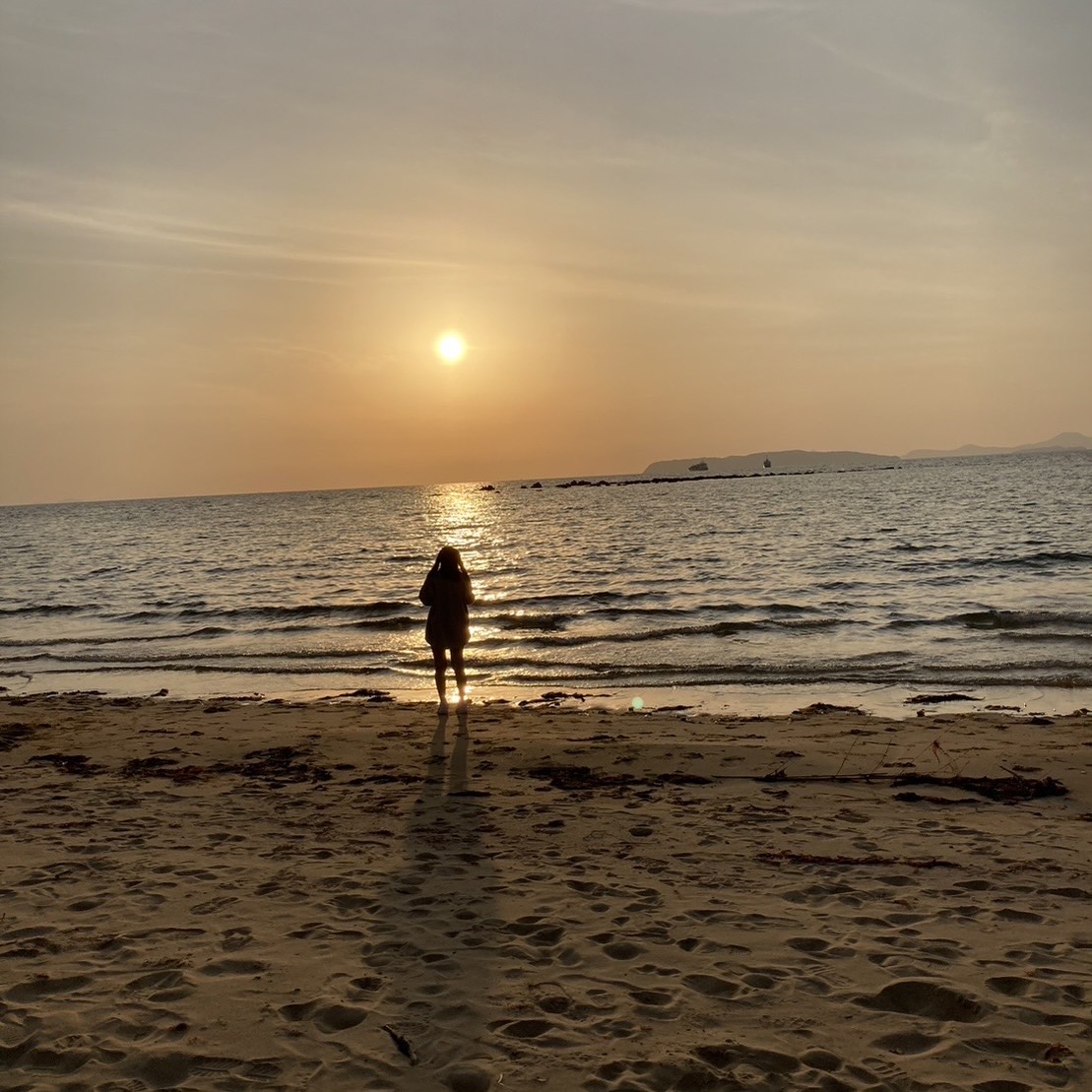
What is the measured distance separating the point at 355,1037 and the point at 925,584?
2520 centimetres

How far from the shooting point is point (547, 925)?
17.5 ft

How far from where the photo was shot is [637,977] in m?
4.63

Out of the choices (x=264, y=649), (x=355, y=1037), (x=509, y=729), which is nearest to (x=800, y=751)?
(x=509, y=729)

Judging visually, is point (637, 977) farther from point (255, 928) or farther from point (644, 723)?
point (644, 723)

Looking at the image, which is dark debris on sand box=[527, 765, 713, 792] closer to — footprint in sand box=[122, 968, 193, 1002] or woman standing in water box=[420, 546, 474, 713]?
woman standing in water box=[420, 546, 474, 713]

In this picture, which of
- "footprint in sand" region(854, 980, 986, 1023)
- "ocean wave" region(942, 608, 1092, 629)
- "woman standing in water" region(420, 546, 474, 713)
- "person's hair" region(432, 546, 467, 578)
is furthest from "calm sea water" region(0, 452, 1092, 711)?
"footprint in sand" region(854, 980, 986, 1023)

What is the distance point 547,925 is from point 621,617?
17689mm

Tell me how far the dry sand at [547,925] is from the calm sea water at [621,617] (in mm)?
6224

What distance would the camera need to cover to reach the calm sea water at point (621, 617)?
52.6 ft

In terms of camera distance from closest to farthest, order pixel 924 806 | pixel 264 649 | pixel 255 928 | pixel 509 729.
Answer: pixel 255 928, pixel 924 806, pixel 509 729, pixel 264 649

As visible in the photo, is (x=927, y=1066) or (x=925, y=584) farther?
(x=925, y=584)

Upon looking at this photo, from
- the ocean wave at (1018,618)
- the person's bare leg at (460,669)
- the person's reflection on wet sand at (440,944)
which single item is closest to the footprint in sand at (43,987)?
the person's reflection on wet sand at (440,944)

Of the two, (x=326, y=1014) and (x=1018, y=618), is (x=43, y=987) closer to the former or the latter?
(x=326, y=1014)

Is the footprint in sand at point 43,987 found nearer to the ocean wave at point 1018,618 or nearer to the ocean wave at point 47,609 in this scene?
the ocean wave at point 1018,618
